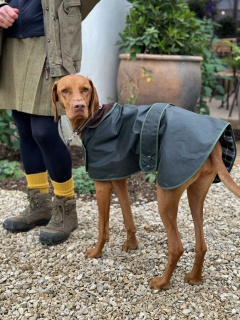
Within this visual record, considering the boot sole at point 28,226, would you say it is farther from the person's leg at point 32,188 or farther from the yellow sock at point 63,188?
the yellow sock at point 63,188

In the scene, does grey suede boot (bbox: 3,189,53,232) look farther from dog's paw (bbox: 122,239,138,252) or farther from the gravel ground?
dog's paw (bbox: 122,239,138,252)

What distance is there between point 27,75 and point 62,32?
15.0 inches

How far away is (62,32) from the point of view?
2.58m

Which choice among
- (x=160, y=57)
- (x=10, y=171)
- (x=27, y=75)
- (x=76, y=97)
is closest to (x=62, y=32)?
(x=27, y=75)

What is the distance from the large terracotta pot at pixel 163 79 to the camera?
5270 millimetres

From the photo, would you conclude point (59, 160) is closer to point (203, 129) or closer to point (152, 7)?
point (203, 129)

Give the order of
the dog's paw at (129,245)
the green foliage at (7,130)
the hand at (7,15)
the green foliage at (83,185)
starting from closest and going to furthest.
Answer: the hand at (7,15) → the dog's paw at (129,245) → the green foliage at (83,185) → the green foliage at (7,130)

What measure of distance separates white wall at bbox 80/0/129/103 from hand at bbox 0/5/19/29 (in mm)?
2751

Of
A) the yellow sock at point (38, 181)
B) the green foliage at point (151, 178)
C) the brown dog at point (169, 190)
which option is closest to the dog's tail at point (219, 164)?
the brown dog at point (169, 190)

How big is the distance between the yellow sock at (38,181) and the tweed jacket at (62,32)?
2.72ft

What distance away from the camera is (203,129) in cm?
215

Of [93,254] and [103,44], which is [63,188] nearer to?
[93,254]

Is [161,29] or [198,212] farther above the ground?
[161,29]

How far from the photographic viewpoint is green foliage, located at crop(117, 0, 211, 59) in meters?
5.30
